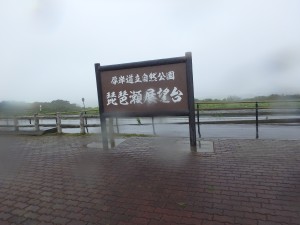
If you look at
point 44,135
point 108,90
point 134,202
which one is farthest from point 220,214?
point 44,135

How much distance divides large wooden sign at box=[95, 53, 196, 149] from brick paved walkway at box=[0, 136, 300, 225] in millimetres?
1143

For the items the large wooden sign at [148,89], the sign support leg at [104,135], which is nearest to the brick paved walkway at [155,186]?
the sign support leg at [104,135]

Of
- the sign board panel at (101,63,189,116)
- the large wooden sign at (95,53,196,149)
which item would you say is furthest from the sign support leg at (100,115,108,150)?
the sign board panel at (101,63,189,116)

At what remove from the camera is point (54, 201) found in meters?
4.65

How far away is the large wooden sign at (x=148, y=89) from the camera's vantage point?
7.74m

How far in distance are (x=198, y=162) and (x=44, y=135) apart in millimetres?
7953

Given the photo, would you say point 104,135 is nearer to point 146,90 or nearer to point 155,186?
point 146,90

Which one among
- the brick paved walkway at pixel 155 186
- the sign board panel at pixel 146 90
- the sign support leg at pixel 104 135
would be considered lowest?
the brick paved walkway at pixel 155 186

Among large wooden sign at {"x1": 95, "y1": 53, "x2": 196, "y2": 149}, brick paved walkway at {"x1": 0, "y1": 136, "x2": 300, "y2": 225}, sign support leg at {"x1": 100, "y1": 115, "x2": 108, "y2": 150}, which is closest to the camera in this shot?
brick paved walkway at {"x1": 0, "y1": 136, "x2": 300, "y2": 225}

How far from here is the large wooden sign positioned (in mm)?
7738

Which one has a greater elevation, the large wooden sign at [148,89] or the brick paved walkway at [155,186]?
the large wooden sign at [148,89]

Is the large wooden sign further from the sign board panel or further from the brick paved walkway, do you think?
the brick paved walkway

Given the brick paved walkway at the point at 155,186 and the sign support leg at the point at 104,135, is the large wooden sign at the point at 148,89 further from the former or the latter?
the brick paved walkway at the point at 155,186

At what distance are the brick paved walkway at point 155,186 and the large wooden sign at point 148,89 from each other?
1143mm
